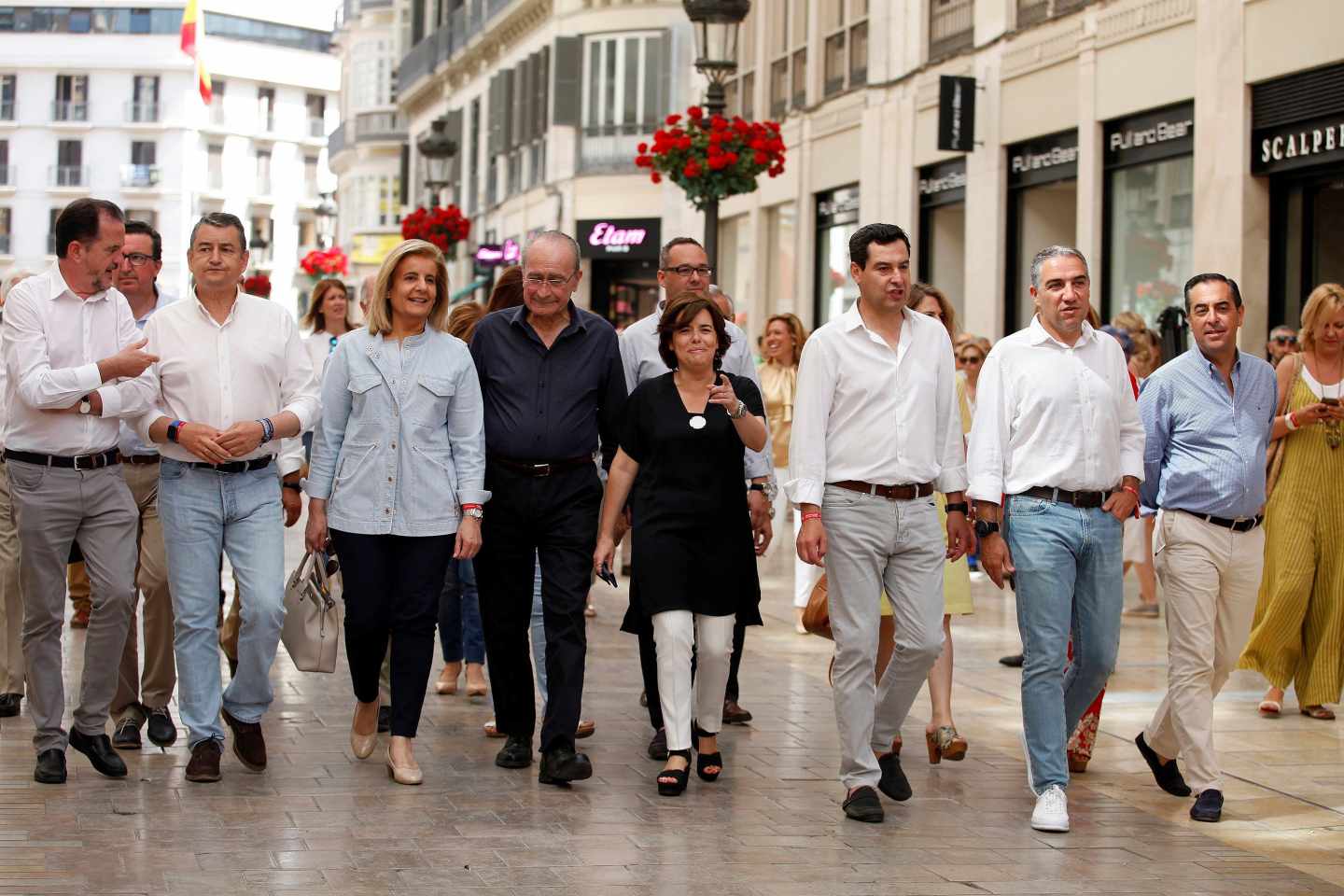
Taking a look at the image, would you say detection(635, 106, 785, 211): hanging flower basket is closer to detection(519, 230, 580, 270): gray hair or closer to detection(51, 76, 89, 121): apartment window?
detection(519, 230, 580, 270): gray hair

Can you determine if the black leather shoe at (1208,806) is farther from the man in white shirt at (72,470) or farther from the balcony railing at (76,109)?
the balcony railing at (76,109)

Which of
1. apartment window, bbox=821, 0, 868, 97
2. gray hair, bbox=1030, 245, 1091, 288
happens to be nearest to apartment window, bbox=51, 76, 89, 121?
apartment window, bbox=821, 0, 868, 97

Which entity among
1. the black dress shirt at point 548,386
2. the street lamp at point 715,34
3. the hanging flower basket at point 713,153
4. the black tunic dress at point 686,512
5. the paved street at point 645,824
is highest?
the street lamp at point 715,34

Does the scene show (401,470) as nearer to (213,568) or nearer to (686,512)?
(213,568)

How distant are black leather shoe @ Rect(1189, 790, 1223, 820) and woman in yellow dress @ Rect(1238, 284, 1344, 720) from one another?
2.53 meters

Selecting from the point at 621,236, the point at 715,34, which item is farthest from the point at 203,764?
the point at 621,236

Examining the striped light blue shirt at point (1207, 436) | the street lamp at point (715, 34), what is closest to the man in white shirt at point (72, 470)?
the striped light blue shirt at point (1207, 436)

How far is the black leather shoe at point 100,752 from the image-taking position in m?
7.85

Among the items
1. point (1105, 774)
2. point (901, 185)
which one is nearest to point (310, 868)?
point (1105, 774)

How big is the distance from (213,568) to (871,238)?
283 cm

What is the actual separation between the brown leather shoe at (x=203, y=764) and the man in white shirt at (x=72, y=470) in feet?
0.95

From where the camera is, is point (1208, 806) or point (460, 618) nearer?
point (1208, 806)

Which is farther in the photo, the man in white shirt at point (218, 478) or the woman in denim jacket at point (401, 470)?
the woman in denim jacket at point (401, 470)

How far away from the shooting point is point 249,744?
8062 mm
